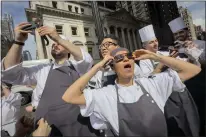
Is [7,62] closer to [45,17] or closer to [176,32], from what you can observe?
[45,17]

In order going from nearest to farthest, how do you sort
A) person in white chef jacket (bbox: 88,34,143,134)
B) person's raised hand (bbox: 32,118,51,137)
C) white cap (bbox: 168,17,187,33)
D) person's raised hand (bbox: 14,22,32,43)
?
1. person's raised hand (bbox: 32,118,51,137)
2. person's raised hand (bbox: 14,22,32,43)
3. person in white chef jacket (bbox: 88,34,143,134)
4. white cap (bbox: 168,17,187,33)

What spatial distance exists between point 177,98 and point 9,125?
84 cm

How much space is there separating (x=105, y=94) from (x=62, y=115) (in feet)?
0.78

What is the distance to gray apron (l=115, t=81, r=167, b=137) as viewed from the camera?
0.80m

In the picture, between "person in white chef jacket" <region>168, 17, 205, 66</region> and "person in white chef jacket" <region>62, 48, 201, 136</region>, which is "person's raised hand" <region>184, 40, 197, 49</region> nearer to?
"person in white chef jacket" <region>168, 17, 205, 66</region>

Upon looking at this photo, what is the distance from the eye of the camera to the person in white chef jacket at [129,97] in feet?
2.64

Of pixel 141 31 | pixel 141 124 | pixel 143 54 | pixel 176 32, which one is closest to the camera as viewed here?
pixel 141 124

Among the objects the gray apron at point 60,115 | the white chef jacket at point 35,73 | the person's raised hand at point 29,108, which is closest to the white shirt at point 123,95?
the gray apron at point 60,115

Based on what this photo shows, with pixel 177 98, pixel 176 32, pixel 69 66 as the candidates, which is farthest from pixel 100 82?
pixel 176 32

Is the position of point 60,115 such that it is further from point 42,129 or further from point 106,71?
point 106,71

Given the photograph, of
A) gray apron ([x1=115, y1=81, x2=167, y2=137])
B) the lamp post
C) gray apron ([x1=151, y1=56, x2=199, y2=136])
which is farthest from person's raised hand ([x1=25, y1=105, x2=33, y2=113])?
gray apron ([x1=151, y1=56, x2=199, y2=136])

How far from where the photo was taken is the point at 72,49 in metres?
1.00

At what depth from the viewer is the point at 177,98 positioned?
1017 mm

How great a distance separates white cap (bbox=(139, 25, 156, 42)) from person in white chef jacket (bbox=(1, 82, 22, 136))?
840 mm
